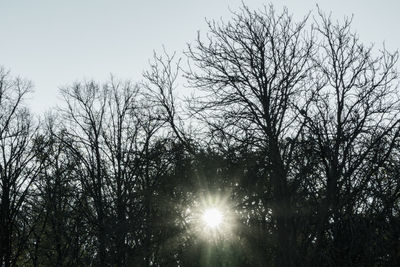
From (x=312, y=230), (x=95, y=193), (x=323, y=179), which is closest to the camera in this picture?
(x=312, y=230)

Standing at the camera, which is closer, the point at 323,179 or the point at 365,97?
the point at 323,179

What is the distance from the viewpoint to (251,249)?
703 centimetres

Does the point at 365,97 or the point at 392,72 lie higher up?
the point at 392,72

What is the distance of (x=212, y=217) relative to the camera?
756 cm

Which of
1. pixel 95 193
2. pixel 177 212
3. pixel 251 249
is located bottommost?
pixel 251 249

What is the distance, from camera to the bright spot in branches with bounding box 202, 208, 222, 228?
7.39 meters

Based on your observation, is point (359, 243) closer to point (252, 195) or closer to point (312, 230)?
point (312, 230)

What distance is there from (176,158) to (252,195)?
5.61ft

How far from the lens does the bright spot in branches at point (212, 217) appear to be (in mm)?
7395

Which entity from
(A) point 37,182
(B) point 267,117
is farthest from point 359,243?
(A) point 37,182

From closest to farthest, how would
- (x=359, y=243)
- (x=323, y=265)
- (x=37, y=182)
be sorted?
(x=359, y=243), (x=323, y=265), (x=37, y=182)

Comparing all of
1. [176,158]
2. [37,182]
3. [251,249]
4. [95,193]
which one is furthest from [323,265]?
[37,182]

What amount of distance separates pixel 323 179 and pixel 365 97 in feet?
6.79

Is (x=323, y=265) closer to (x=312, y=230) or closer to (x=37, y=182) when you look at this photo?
(x=312, y=230)
